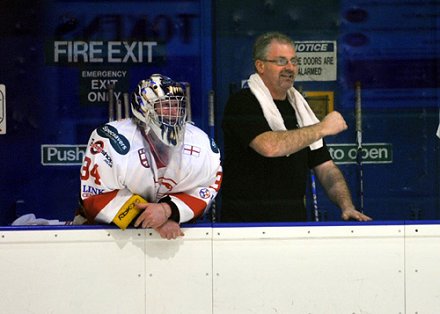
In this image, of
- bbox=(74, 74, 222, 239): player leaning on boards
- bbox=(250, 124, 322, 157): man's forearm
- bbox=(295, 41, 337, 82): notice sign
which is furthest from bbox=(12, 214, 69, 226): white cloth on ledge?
bbox=(295, 41, 337, 82): notice sign

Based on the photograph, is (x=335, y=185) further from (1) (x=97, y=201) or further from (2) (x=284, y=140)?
(1) (x=97, y=201)

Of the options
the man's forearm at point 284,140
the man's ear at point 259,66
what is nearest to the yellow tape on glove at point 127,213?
the man's forearm at point 284,140

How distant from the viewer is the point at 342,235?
6391 millimetres

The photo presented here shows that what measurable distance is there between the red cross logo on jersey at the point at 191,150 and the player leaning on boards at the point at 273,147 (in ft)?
0.59

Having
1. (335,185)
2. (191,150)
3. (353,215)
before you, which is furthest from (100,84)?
(353,215)

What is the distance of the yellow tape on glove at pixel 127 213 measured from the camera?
627 cm

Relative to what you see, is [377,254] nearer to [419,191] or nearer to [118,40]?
[419,191]

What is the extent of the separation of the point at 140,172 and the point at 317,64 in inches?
33.8

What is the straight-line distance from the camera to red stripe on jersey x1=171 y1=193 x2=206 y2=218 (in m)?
6.34

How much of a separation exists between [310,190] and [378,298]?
1.72ft

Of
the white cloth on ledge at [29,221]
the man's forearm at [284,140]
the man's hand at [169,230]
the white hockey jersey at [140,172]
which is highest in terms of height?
the man's forearm at [284,140]

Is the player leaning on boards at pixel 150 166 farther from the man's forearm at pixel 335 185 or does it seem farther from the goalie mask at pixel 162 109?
the man's forearm at pixel 335 185

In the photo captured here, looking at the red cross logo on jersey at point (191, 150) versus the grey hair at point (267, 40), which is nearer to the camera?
the red cross logo on jersey at point (191, 150)

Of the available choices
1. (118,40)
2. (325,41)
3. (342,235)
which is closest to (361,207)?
(342,235)
